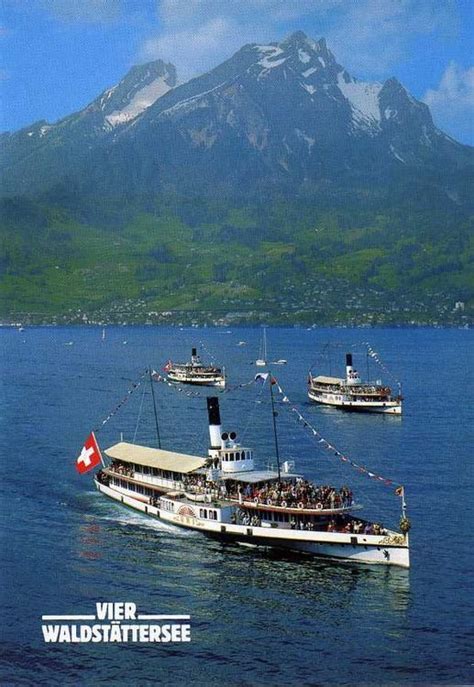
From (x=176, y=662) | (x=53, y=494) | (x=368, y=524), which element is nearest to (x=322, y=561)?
(x=368, y=524)

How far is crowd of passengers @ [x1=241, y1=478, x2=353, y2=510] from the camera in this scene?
52562 millimetres

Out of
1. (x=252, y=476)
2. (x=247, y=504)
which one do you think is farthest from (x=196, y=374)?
(x=247, y=504)

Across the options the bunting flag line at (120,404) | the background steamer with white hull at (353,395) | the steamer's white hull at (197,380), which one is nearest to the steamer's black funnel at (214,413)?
the bunting flag line at (120,404)

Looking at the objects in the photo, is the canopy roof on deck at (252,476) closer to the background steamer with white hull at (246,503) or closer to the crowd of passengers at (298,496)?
the background steamer with white hull at (246,503)

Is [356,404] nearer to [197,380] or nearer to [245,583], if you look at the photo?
[197,380]

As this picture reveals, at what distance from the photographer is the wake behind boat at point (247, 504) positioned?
5059cm

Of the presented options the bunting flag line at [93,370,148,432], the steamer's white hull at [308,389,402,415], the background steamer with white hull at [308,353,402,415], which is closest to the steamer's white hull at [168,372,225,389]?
the bunting flag line at [93,370,148,432]

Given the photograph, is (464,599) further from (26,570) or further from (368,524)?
(26,570)

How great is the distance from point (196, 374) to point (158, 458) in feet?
295

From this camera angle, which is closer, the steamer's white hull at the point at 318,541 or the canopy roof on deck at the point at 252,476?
the steamer's white hull at the point at 318,541

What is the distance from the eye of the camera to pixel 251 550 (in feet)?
173

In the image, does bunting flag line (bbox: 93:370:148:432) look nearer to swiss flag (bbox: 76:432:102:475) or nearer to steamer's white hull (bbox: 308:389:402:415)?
swiss flag (bbox: 76:432:102:475)

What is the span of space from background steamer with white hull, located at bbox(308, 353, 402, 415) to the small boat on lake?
2422 centimetres

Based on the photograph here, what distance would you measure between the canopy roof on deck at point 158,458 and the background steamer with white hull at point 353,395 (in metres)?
53.0
